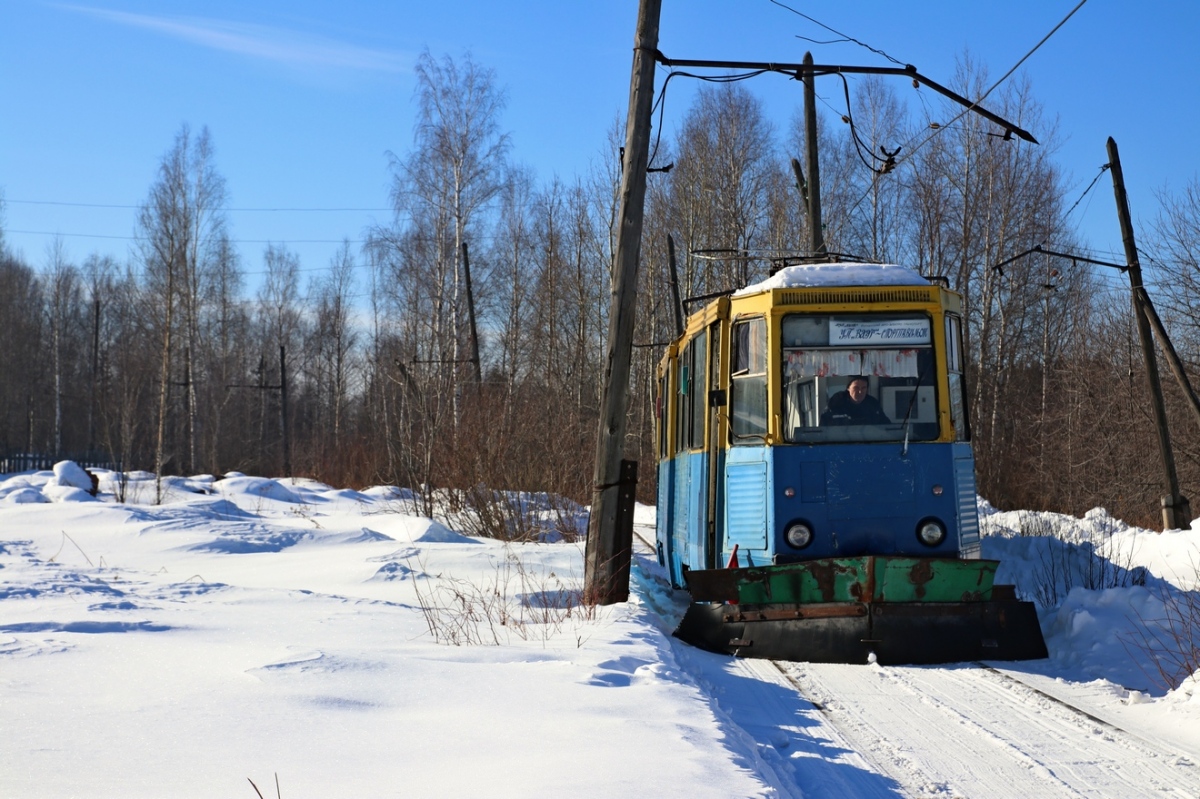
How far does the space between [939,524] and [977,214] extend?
26568 mm

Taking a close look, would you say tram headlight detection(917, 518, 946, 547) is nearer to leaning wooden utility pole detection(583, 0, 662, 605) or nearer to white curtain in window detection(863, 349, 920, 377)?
white curtain in window detection(863, 349, 920, 377)

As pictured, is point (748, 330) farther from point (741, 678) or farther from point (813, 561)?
point (741, 678)

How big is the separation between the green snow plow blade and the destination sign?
1849 millimetres

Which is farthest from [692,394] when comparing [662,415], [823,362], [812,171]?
[812,171]

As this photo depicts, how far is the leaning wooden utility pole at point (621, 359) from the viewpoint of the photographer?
10.2m

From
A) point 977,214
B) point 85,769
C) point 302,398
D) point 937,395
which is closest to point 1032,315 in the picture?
point 977,214

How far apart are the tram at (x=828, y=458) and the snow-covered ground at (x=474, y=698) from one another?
0.53 metres

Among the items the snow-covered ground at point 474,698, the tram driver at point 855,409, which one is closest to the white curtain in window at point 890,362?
the tram driver at point 855,409

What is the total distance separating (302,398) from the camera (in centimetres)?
7850

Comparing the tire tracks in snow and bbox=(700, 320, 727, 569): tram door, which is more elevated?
bbox=(700, 320, 727, 569): tram door

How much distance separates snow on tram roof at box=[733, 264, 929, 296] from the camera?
9242 millimetres

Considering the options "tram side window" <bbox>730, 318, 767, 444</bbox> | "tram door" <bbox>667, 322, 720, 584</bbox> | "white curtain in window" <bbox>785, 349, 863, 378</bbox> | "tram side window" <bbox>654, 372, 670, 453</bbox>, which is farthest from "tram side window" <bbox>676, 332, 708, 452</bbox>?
"tram side window" <bbox>654, 372, 670, 453</bbox>

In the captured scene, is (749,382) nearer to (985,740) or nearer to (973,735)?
(973,735)

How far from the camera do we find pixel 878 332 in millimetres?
9102
